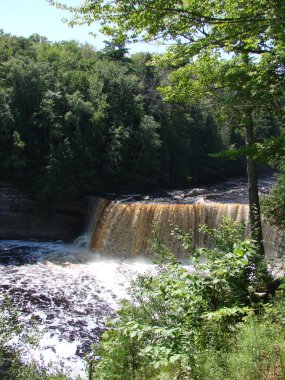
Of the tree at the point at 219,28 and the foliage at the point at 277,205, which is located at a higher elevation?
the tree at the point at 219,28

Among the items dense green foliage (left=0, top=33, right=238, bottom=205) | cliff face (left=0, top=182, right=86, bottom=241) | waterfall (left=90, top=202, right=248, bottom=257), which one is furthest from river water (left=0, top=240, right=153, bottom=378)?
dense green foliage (left=0, top=33, right=238, bottom=205)

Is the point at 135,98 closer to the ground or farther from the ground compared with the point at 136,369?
farther from the ground

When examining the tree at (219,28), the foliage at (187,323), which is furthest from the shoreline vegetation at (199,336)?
the tree at (219,28)

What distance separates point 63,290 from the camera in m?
11.8

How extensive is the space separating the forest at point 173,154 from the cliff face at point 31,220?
680 mm

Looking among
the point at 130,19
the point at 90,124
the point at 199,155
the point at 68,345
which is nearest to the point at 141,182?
the point at 90,124

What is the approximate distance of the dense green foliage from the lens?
1914cm

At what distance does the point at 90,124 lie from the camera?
2086 cm

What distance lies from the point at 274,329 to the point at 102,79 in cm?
2241

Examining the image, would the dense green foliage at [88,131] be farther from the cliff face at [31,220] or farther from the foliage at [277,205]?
the foliage at [277,205]

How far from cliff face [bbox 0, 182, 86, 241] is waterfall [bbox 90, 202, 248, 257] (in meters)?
2.29

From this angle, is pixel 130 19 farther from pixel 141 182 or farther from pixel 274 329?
pixel 141 182

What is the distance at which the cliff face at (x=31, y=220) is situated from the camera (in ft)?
60.9

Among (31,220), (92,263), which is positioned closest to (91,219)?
(31,220)
